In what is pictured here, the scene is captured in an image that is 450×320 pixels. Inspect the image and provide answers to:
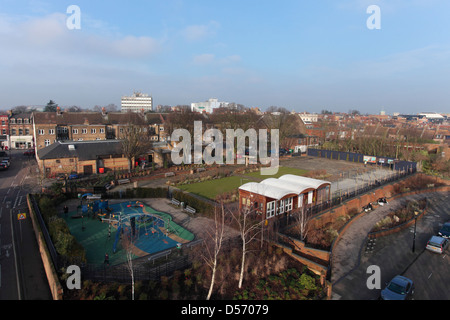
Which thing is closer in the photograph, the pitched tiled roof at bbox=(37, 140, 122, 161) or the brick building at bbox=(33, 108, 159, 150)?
the pitched tiled roof at bbox=(37, 140, 122, 161)

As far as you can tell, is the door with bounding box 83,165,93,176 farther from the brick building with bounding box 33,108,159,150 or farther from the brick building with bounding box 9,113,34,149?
the brick building with bounding box 9,113,34,149

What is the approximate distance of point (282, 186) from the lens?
930 inches

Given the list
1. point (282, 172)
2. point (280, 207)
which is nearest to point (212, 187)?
point (280, 207)

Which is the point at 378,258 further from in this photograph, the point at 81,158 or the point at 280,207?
the point at 81,158

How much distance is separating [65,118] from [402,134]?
6866cm

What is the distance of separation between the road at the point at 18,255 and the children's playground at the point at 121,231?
253 centimetres

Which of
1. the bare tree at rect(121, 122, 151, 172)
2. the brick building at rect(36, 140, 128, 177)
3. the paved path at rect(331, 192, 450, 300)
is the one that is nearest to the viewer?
the paved path at rect(331, 192, 450, 300)

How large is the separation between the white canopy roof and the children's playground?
5.96 m

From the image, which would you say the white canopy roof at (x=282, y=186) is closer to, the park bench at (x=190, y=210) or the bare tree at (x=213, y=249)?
the bare tree at (x=213, y=249)

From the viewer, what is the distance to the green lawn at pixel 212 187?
29.2 m

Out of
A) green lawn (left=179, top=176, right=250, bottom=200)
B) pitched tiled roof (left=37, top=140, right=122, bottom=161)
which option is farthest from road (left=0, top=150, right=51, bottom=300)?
green lawn (left=179, top=176, right=250, bottom=200)

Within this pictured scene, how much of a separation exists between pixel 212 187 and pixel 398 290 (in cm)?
2076

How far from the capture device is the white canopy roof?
21141mm
